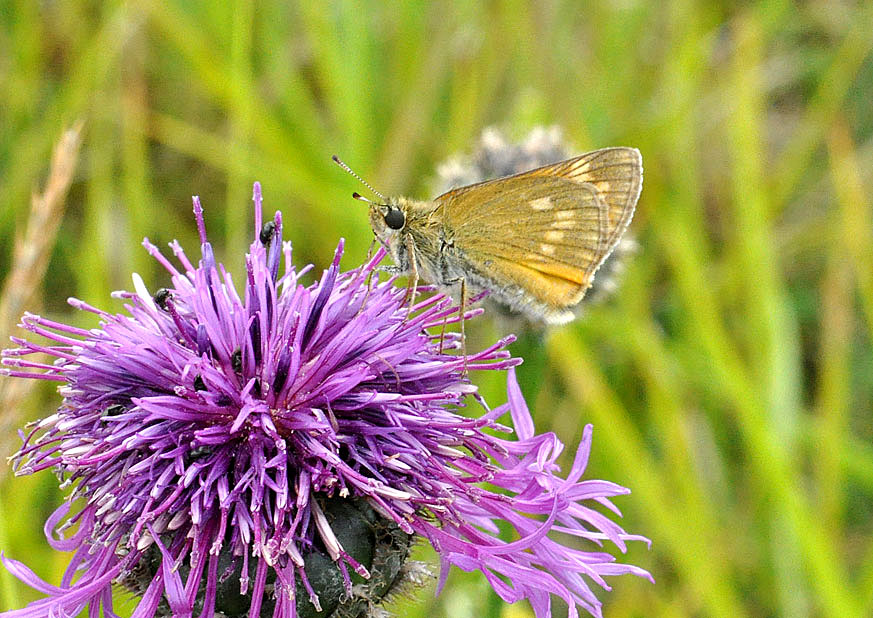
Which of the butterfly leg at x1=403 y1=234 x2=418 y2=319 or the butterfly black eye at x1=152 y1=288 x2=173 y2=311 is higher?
the butterfly leg at x1=403 y1=234 x2=418 y2=319

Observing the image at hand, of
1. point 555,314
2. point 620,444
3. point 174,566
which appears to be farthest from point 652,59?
point 174,566

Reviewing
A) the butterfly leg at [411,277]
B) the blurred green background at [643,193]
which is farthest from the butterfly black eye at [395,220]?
the blurred green background at [643,193]

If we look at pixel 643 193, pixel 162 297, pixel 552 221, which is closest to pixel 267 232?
pixel 162 297

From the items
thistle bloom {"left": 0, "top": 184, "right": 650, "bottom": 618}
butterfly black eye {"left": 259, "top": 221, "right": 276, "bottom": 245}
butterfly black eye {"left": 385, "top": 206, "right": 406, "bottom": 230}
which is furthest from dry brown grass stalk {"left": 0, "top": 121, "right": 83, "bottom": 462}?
butterfly black eye {"left": 385, "top": 206, "right": 406, "bottom": 230}

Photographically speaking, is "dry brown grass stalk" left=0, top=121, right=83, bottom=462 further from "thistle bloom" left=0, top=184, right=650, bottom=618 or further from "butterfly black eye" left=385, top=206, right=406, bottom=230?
"butterfly black eye" left=385, top=206, right=406, bottom=230

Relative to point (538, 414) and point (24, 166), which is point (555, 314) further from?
point (24, 166)

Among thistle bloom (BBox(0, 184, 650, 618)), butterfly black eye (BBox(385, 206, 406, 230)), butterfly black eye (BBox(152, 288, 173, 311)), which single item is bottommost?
thistle bloom (BBox(0, 184, 650, 618))

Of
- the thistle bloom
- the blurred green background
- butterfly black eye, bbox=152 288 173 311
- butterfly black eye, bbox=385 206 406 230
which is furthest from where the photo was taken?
the blurred green background
